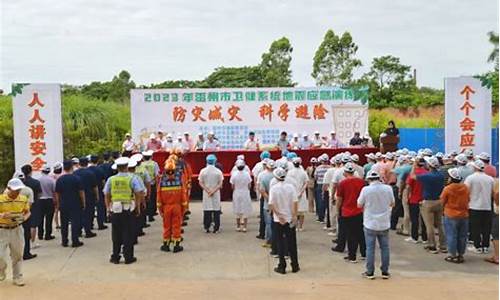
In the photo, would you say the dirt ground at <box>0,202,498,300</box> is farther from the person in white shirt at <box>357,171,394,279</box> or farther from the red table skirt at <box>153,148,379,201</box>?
the red table skirt at <box>153,148,379,201</box>

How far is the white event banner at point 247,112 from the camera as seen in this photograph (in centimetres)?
1978

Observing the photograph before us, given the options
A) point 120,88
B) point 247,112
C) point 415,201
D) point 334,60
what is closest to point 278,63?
point 334,60

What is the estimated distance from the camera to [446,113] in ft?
50.5

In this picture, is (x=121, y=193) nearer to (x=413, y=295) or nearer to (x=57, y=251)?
(x=57, y=251)

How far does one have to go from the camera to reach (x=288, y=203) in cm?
884

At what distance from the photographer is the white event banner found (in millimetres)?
19781

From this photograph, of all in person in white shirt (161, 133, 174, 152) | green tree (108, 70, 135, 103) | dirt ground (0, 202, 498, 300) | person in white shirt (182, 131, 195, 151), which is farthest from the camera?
green tree (108, 70, 135, 103)

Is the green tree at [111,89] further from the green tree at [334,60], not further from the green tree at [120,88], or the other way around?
the green tree at [334,60]

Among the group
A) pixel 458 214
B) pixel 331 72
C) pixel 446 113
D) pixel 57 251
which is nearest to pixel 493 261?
pixel 458 214

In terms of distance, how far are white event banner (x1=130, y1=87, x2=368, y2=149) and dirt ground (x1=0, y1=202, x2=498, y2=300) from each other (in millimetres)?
9000

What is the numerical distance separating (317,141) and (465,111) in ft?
17.0

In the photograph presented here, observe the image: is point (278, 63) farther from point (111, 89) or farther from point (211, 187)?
point (211, 187)

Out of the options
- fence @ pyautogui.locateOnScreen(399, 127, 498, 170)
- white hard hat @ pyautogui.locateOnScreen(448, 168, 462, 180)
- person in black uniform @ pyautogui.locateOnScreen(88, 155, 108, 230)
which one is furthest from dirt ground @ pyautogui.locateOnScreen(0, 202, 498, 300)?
fence @ pyautogui.locateOnScreen(399, 127, 498, 170)

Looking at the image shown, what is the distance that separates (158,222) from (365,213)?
6.43 metres
